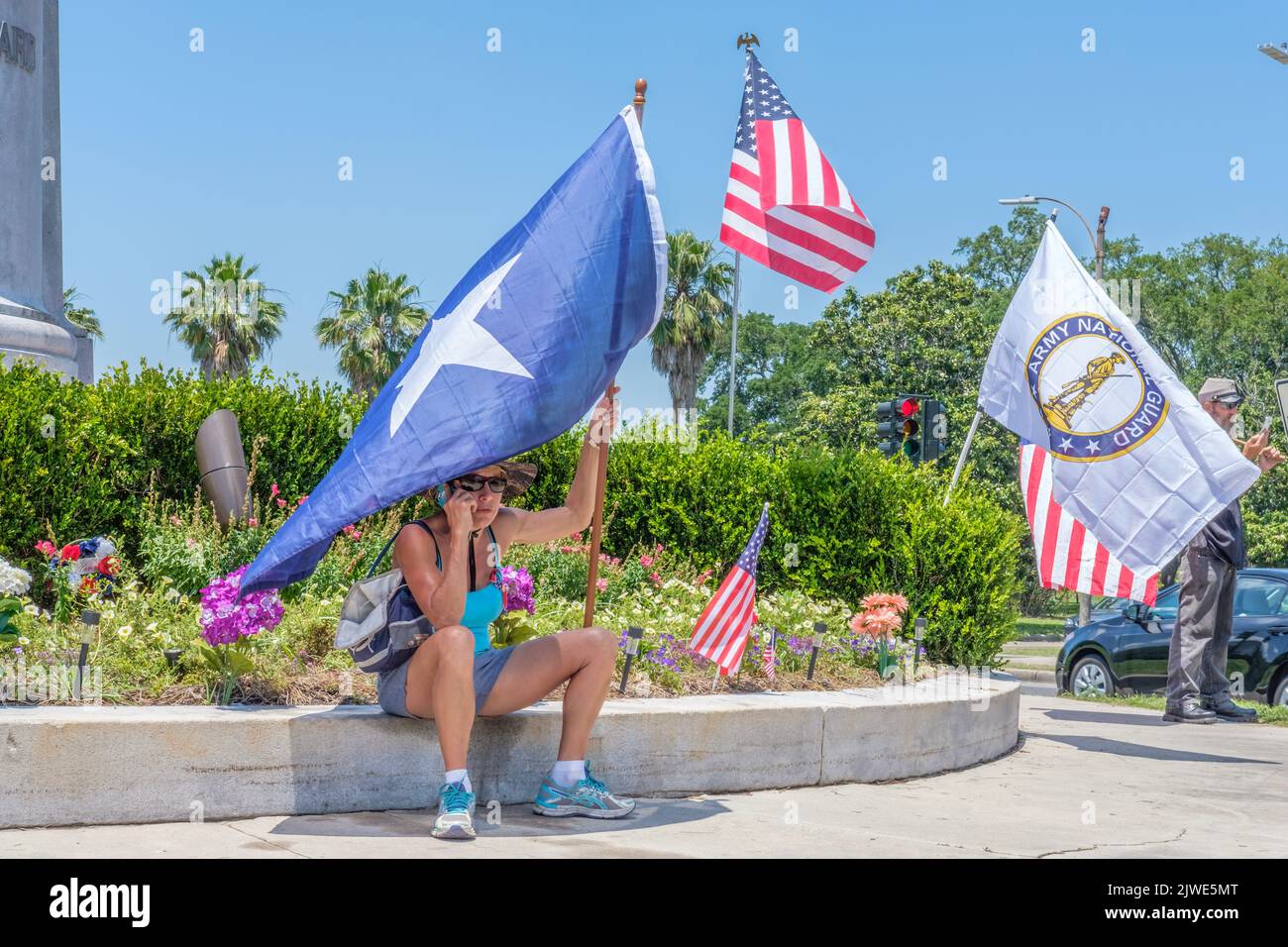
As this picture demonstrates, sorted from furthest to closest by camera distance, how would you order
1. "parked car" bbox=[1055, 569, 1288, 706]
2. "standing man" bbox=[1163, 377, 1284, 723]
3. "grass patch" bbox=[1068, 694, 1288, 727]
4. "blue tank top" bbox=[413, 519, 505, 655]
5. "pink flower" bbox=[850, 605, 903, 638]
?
"parked car" bbox=[1055, 569, 1288, 706], "grass patch" bbox=[1068, 694, 1288, 727], "standing man" bbox=[1163, 377, 1284, 723], "pink flower" bbox=[850, 605, 903, 638], "blue tank top" bbox=[413, 519, 505, 655]

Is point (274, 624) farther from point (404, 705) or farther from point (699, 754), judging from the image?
point (699, 754)

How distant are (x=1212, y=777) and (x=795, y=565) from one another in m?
3.41

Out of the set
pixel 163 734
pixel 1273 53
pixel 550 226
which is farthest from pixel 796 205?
pixel 1273 53

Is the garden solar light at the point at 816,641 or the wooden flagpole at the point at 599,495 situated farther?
the garden solar light at the point at 816,641

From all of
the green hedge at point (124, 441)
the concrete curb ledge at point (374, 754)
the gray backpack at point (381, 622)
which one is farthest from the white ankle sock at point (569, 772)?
the green hedge at point (124, 441)

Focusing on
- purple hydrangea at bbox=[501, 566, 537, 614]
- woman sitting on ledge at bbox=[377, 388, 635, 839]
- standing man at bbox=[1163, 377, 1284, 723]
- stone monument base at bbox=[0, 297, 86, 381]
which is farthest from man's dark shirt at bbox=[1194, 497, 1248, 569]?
stone monument base at bbox=[0, 297, 86, 381]

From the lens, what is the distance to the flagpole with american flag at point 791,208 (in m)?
7.49

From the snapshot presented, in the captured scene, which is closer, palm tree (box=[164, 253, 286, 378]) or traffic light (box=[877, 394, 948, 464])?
traffic light (box=[877, 394, 948, 464])

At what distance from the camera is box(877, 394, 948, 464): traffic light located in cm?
1434

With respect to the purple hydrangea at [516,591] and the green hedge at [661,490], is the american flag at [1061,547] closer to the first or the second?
the green hedge at [661,490]

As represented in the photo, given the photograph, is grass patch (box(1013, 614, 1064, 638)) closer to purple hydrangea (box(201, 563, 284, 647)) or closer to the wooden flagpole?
the wooden flagpole

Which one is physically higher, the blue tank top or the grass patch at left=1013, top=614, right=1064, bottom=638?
the blue tank top

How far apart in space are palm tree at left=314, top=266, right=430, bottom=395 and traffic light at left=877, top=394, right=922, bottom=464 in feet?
95.9
